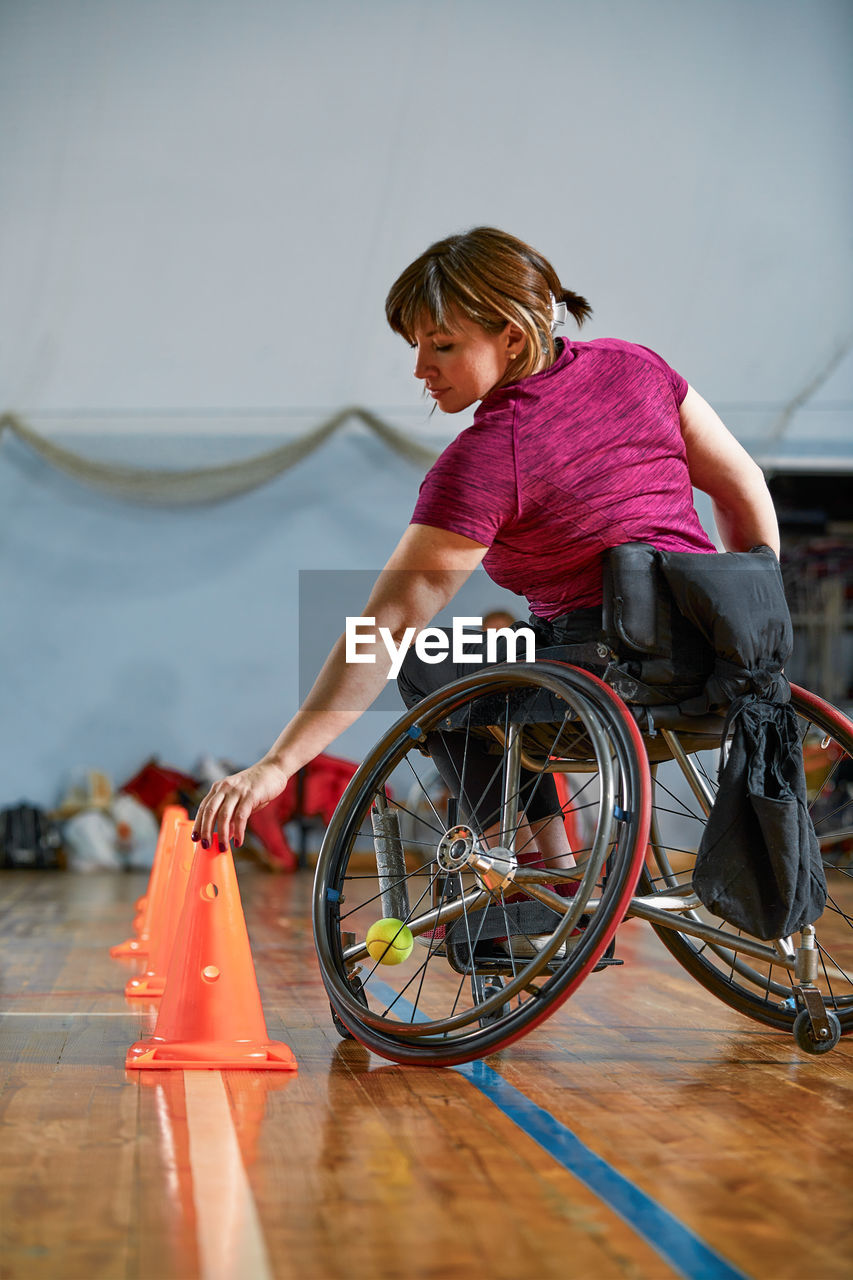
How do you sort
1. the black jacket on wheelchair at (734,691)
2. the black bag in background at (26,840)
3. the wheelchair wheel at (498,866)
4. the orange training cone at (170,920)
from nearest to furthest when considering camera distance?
the wheelchair wheel at (498,866) < the black jacket on wheelchair at (734,691) < the orange training cone at (170,920) < the black bag in background at (26,840)

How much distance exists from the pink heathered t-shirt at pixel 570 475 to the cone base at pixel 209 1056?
759 millimetres

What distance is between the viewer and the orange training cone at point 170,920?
2.51 m

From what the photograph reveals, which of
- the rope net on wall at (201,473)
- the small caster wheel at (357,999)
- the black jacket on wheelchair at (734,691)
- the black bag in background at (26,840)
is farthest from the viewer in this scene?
the rope net on wall at (201,473)

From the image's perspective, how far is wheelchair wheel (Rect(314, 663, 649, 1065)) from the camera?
1531mm

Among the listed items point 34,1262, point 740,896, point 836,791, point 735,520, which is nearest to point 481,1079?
point 740,896

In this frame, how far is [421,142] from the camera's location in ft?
22.6

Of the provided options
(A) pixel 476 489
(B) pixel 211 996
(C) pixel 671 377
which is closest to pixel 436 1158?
(B) pixel 211 996

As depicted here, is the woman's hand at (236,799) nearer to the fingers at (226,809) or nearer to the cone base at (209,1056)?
the fingers at (226,809)

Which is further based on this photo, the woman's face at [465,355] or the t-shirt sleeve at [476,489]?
the woman's face at [465,355]

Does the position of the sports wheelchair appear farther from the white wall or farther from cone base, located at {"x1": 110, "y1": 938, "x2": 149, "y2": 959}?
the white wall

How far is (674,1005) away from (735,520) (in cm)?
91

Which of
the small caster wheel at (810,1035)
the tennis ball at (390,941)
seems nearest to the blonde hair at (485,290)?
the tennis ball at (390,941)

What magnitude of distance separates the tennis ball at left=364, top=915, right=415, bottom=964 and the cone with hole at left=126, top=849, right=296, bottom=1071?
0.59ft

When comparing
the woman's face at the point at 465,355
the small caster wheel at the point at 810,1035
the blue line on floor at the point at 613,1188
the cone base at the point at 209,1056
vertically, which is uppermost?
the woman's face at the point at 465,355
